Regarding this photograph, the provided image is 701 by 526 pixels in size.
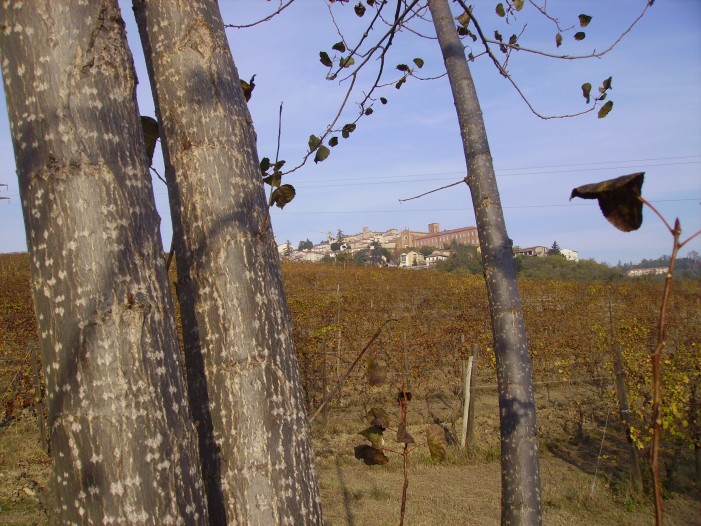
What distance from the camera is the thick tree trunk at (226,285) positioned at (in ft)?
Answer: 3.40

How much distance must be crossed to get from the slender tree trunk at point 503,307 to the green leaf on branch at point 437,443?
0.46 metres

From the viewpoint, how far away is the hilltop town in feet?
164

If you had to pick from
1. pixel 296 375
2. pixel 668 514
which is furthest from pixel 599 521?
pixel 296 375

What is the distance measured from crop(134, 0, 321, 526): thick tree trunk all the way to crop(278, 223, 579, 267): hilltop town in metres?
42.3

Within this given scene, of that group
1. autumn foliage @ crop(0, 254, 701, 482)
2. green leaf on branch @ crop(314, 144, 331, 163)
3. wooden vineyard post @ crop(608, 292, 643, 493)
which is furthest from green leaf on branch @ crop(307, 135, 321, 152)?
wooden vineyard post @ crop(608, 292, 643, 493)

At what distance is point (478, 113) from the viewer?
1986mm

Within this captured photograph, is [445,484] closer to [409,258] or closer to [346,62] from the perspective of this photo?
[346,62]

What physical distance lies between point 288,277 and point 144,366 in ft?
75.3

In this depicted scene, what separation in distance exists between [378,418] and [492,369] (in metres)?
12.1

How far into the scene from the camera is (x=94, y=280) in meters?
0.84

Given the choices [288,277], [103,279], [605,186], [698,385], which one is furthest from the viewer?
[288,277]

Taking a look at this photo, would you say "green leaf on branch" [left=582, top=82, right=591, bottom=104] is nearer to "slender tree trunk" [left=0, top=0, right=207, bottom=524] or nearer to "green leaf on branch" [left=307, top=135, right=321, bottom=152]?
"green leaf on branch" [left=307, top=135, right=321, bottom=152]

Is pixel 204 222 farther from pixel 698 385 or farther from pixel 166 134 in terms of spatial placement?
pixel 698 385

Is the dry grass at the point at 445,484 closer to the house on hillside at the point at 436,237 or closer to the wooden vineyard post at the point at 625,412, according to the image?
Result: the wooden vineyard post at the point at 625,412
